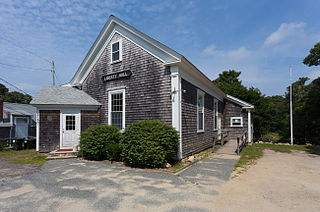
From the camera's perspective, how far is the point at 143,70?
29.8 feet

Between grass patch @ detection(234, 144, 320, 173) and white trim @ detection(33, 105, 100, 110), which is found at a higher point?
white trim @ detection(33, 105, 100, 110)

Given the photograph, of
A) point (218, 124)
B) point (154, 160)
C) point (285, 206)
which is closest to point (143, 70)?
point (154, 160)

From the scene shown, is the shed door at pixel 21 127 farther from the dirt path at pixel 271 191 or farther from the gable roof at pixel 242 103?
the gable roof at pixel 242 103

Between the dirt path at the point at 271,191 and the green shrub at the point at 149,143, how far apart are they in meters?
2.52

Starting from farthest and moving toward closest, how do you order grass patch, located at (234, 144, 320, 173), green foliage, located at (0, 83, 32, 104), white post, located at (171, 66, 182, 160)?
green foliage, located at (0, 83, 32, 104) < white post, located at (171, 66, 182, 160) < grass patch, located at (234, 144, 320, 173)

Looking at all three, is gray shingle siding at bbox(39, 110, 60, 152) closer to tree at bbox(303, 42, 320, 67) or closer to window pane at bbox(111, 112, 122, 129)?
window pane at bbox(111, 112, 122, 129)

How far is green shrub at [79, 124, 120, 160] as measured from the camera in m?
8.34

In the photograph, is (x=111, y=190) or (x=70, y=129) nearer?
(x=111, y=190)

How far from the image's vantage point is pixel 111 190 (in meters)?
4.62

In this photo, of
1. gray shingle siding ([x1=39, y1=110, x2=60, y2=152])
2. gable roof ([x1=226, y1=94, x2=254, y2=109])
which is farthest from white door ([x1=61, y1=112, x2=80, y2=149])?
gable roof ([x1=226, y1=94, x2=254, y2=109])

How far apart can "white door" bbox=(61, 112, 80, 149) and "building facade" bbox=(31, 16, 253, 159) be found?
54mm

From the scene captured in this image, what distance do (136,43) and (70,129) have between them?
6.64m

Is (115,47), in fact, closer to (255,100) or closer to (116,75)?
(116,75)

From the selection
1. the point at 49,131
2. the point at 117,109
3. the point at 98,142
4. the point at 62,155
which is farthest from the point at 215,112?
the point at 49,131
